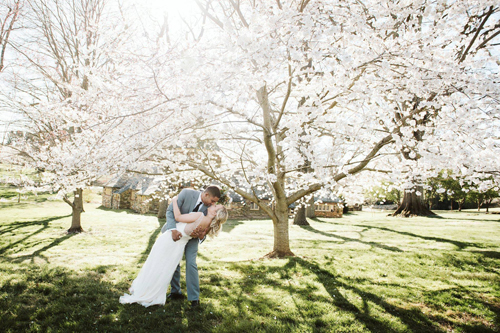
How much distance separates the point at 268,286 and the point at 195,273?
172 centimetres

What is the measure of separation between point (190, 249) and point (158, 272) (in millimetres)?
544

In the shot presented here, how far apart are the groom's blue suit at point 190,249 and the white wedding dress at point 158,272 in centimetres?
18

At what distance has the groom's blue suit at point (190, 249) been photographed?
400cm

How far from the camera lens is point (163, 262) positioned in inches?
154

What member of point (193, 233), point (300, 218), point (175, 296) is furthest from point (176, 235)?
point (300, 218)

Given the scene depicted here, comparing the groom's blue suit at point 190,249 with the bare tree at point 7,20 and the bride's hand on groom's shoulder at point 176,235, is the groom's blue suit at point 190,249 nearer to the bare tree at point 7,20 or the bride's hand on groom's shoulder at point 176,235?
the bride's hand on groom's shoulder at point 176,235

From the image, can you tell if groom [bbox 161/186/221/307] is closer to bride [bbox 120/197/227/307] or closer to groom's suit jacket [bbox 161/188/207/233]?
groom's suit jacket [bbox 161/188/207/233]

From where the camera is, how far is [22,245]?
31.8ft

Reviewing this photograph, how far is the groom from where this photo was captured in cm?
399

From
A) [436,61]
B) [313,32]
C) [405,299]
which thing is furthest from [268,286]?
[436,61]

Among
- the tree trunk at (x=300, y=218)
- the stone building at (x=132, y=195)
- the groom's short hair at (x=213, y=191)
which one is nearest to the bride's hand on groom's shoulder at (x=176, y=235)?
the groom's short hair at (x=213, y=191)

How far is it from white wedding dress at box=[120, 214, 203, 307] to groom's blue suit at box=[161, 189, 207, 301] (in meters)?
0.18

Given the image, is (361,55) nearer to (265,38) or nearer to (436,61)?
(436,61)

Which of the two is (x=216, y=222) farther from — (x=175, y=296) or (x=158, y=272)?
(x=175, y=296)
